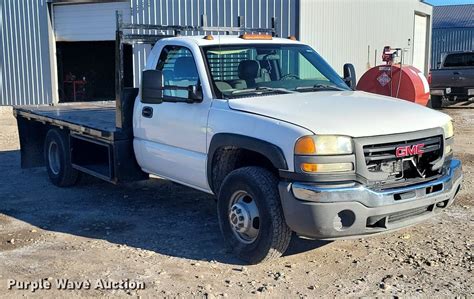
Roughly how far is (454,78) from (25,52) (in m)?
13.7

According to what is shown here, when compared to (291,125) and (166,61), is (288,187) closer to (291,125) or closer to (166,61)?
(291,125)

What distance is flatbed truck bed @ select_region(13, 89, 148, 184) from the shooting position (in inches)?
257

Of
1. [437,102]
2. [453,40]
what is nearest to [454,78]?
[437,102]

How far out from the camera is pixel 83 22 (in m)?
18.5

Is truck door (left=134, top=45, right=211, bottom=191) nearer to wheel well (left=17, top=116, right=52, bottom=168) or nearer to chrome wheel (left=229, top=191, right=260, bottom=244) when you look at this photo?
chrome wheel (left=229, top=191, right=260, bottom=244)

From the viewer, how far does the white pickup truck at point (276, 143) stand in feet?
14.6

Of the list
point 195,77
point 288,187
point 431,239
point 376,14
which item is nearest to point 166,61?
point 195,77

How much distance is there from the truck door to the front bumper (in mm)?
1275

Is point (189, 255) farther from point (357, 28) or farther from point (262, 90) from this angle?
point (357, 28)

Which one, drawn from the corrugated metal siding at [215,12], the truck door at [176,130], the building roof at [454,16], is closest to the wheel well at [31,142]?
the truck door at [176,130]

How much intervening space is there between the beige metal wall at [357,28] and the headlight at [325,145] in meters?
10.5

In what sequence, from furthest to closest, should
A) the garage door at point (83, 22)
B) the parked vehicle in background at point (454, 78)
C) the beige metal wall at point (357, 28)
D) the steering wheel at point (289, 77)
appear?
the garage door at point (83, 22) → the parked vehicle in background at point (454, 78) → the beige metal wall at point (357, 28) → the steering wheel at point (289, 77)

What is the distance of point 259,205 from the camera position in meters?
4.76

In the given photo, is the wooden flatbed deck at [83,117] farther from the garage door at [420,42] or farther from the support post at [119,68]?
the garage door at [420,42]
